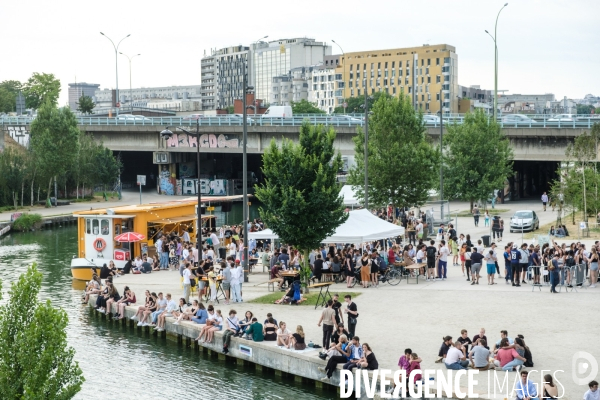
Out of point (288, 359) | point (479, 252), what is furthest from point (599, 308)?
point (288, 359)

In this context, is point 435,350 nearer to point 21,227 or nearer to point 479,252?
point 479,252

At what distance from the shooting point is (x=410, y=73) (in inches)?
7308

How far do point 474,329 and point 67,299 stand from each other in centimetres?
1720

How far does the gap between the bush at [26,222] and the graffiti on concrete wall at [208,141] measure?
21140 mm

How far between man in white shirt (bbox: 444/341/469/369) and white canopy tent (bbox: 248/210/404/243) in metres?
11.6

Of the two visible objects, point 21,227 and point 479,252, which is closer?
point 479,252

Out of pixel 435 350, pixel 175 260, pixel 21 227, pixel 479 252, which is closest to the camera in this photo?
pixel 435 350

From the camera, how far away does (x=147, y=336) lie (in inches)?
1046

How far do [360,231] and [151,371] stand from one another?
1168 centimetres

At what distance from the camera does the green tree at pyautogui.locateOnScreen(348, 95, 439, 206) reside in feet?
156

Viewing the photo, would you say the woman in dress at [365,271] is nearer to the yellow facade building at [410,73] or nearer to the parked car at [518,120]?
the parked car at [518,120]

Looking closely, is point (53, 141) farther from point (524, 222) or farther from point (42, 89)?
point (42, 89)

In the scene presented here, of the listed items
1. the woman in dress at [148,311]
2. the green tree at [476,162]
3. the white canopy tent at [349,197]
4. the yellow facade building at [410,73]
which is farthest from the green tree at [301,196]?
the yellow facade building at [410,73]

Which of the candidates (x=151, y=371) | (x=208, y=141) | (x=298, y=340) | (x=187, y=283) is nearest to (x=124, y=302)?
(x=187, y=283)
